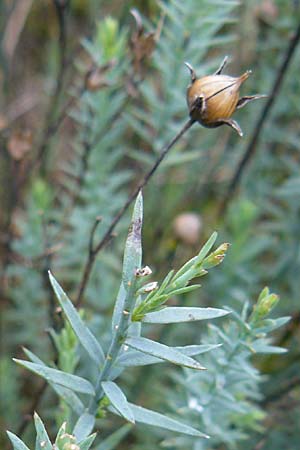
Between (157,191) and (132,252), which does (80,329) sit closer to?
(132,252)

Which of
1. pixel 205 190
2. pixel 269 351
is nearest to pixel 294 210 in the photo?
pixel 205 190

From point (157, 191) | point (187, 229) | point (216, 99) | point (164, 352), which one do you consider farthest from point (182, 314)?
point (157, 191)

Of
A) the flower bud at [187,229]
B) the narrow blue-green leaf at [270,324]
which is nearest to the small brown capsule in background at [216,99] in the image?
the narrow blue-green leaf at [270,324]

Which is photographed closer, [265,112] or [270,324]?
[270,324]

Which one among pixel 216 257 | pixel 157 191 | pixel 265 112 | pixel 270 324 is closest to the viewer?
pixel 216 257

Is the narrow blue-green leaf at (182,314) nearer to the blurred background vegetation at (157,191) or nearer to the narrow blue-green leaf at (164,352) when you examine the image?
the narrow blue-green leaf at (164,352)

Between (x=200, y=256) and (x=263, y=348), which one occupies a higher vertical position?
(x=200, y=256)
